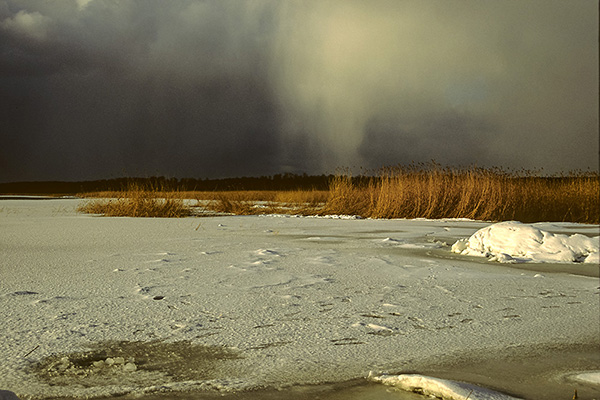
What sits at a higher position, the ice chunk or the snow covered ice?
the ice chunk

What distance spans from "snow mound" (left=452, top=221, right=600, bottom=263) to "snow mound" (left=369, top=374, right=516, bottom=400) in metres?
3.09

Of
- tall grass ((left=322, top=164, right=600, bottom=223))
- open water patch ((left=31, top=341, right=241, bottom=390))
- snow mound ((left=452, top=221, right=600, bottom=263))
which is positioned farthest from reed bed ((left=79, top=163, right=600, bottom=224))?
open water patch ((left=31, top=341, right=241, bottom=390))

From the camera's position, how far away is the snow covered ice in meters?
1.73

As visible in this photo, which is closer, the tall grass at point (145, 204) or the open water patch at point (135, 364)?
the open water patch at point (135, 364)

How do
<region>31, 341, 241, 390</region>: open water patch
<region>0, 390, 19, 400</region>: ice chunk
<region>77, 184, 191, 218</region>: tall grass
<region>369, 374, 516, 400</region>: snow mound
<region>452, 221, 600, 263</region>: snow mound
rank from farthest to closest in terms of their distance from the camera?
<region>77, 184, 191, 218</region>: tall grass, <region>452, 221, 600, 263</region>: snow mound, <region>31, 341, 241, 390</region>: open water patch, <region>369, 374, 516, 400</region>: snow mound, <region>0, 390, 19, 400</region>: ice chunk

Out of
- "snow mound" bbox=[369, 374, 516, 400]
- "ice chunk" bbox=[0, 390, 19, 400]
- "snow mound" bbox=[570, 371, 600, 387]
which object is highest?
"ice chunk" bbox=[0, 390, 19, 400]

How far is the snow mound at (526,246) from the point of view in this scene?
177 inches

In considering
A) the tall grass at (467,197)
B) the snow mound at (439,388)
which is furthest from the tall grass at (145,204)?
the snow mound at (439,388)

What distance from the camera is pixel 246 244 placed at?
17.5ft

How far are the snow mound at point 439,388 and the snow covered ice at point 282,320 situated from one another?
9 cm

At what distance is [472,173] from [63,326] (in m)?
10.4

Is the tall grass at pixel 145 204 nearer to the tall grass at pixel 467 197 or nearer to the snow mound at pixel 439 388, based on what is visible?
the tall grass at pixel 467 197

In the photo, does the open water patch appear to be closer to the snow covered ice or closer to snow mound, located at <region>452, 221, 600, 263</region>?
the snow covered ice

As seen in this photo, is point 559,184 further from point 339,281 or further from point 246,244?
point 339,281
